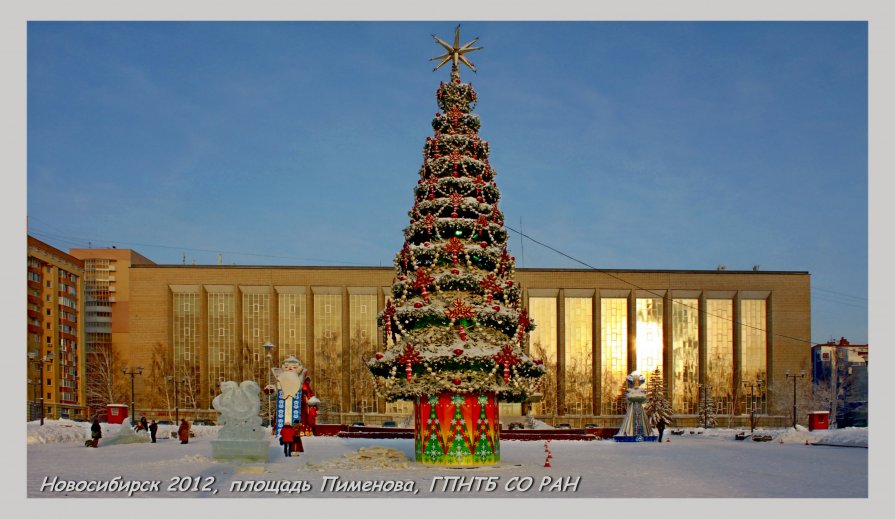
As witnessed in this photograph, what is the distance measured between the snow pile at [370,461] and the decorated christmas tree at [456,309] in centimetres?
80

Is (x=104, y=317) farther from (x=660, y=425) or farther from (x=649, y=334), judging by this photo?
(x=660, y=425)

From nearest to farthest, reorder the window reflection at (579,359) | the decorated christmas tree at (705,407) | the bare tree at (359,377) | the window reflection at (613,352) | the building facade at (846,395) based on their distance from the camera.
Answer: the building facade at (846,395) → the decorated christmas tree at (705,407) → the bare tree at (359,377) → the window reflection at (579,359) → the window reflection at (613,352)

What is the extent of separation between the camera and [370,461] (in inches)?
887

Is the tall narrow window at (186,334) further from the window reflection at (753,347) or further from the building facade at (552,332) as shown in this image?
the window reflection at (753,347)

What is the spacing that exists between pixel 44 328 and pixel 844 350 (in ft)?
301

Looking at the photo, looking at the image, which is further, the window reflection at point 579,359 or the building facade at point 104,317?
the window reflection at point 579,359

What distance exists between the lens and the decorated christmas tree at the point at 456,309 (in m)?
22.0

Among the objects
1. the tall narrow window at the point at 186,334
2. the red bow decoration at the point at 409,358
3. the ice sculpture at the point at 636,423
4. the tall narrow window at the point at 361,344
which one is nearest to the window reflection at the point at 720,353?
the tall narrow window at the point at 361,344

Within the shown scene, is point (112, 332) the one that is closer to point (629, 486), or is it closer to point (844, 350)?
point (629, 486)

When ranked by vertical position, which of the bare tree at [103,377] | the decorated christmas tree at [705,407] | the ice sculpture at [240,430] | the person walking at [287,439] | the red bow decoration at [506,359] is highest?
the red bow decoration at [506,359]

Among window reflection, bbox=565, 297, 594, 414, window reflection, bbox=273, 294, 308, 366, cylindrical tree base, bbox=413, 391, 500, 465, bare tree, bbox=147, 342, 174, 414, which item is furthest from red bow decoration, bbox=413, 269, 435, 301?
bare tree, bbox=147, 342, 174, 414

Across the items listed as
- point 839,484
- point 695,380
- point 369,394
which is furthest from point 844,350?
point 839,484

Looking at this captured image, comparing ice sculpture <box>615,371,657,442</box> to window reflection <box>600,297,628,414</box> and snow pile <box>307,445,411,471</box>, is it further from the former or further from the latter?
window reflection <box>600,297,628,414</box>

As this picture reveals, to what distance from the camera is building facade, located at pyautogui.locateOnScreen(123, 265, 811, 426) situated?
81.7 m
